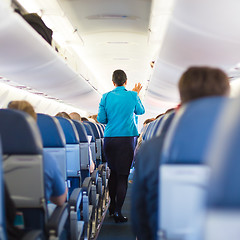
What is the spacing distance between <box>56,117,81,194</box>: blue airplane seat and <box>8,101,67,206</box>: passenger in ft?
2.60

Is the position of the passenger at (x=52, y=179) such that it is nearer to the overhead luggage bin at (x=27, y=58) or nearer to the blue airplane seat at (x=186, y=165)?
the blue airplane seat at (x=186, y=165)

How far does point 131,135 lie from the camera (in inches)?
168

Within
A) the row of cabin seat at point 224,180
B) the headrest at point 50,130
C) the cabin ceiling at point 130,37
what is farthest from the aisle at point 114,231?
the row of cabin seat at point 224,180

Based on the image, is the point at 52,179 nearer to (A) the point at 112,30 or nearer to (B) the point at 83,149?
(B) the point at 83,149

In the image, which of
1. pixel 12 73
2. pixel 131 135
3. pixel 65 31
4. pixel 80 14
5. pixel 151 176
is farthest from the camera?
pixel 65 31

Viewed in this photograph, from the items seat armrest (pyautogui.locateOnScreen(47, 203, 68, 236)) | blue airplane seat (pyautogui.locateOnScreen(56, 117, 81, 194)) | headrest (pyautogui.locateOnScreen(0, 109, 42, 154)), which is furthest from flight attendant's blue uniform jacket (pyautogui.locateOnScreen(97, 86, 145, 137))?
headrest (pyautogui.locateOnScreen(0, 109, 42, 154))

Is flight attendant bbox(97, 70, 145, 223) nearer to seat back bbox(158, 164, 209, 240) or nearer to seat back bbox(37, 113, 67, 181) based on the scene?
seat back bbox(37, 113, 67, 181)

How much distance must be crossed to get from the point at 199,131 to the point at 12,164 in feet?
3.22

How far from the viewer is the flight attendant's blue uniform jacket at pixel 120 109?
4.21 m

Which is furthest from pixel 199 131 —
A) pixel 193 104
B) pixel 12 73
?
pixel 12 73

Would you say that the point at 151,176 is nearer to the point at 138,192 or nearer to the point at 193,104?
the point at 138,192

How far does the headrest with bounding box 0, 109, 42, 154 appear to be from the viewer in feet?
5.39

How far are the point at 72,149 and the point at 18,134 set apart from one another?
1.38 meters

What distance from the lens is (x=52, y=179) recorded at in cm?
197
